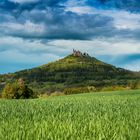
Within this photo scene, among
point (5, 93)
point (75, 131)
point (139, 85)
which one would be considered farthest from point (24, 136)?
point (139, 85)

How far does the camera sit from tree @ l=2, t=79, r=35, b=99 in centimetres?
5706

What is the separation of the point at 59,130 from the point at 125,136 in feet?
4.47

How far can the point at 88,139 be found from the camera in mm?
7672

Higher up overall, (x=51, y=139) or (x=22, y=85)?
(x=22, y=85)

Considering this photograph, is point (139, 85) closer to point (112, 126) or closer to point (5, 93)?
point (5, 93)

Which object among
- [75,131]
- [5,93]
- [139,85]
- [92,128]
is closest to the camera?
[75,131]

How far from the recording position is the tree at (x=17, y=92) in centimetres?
5706

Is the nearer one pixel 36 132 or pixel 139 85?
pixel 36 132

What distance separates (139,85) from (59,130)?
190 ft

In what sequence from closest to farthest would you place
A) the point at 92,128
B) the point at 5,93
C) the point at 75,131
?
the point at 75,131
the point at 92,128
the point at 5,93

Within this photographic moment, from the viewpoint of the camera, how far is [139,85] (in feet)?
215

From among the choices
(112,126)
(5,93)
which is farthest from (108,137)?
(5,93)

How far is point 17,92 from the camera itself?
2272 inches

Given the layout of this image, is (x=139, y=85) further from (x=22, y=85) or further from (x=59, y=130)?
(x=59, y=130)
